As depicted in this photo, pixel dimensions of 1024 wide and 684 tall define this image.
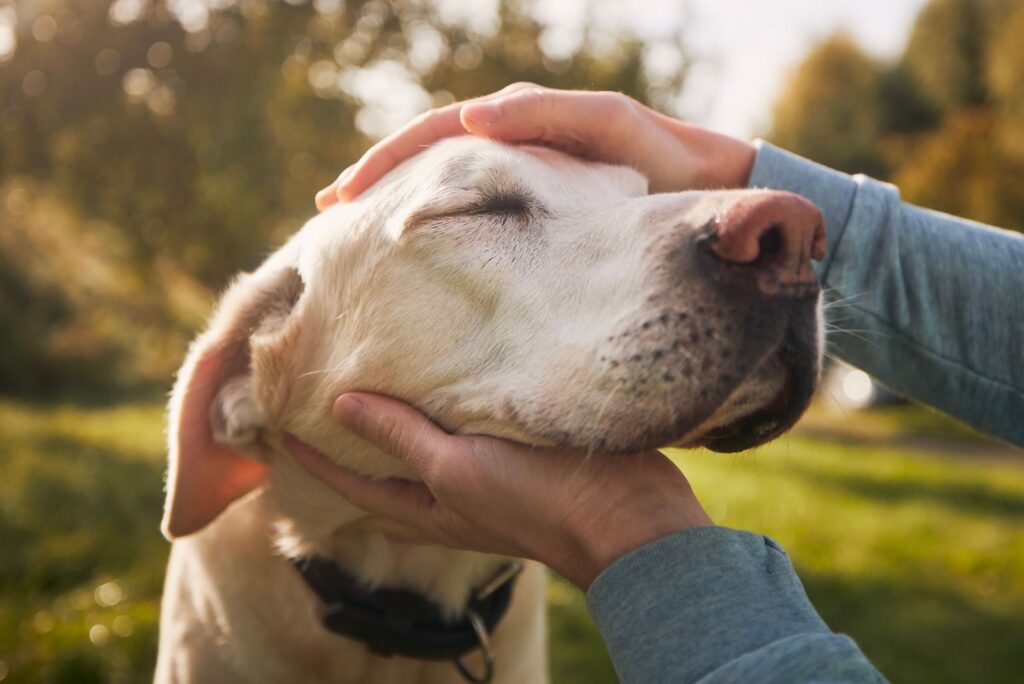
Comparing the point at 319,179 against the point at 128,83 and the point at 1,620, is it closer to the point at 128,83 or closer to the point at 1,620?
the point at 128,83

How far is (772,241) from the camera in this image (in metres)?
1.59

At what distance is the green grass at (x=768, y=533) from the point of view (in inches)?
166

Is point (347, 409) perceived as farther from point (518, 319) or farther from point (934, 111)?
point (934, 111)

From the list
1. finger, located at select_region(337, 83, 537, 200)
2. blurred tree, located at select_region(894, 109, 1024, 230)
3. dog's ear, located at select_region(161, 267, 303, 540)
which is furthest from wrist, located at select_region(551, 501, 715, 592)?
blurred tree, located at select_region(894, 109, 1024, 230)

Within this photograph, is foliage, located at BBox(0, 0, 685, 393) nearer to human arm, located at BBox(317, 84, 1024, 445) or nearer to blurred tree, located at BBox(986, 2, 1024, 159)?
human arm, located at BBox(317, 84, 1024, 445)

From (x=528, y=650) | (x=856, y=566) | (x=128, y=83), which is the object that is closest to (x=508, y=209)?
(x=528, y=650)

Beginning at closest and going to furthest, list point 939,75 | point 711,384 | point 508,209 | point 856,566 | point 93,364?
point 711,384 → point 508,209 → point 856,566 → point 93,364 → point 939,75

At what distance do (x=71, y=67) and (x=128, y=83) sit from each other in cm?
51

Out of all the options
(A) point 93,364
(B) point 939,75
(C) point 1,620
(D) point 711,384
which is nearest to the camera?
(D) point 711,384

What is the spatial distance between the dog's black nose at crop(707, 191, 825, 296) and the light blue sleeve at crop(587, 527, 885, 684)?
1.59ft

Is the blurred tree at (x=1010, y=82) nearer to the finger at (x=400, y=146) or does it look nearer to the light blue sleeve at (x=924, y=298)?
the light blue sleeve at (x=924, y=298)

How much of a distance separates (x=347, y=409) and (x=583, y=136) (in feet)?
3.31

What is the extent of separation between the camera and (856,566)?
228 inches

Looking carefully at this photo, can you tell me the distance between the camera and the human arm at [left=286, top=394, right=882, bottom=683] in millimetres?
1396
